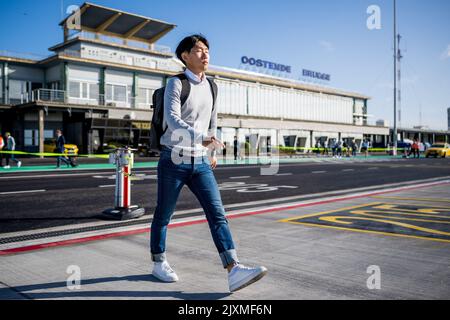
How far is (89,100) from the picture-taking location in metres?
39.3

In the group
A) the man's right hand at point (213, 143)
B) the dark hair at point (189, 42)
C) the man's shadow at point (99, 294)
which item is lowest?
the man's shadow at point (99, 294)

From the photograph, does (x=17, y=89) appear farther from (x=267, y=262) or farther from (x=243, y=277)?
(x=243, y=277)

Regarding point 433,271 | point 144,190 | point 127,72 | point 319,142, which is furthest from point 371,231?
point 319,142

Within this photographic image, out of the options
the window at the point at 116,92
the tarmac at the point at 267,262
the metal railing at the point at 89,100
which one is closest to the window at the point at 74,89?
the metal railing at the point at 89,100

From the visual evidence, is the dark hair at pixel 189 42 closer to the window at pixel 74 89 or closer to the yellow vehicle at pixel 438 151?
the window at pixel 74 89

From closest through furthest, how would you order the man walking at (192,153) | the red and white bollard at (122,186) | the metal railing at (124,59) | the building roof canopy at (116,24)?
1. the man walking at (192,153)
2. the red and white bollard at (122,186)
3. the metal railing at (124,59)
4. the building roof canopy at (116,24)

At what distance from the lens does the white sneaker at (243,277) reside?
3158 millimetres

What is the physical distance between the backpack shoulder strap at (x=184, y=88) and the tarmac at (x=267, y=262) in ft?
5.10

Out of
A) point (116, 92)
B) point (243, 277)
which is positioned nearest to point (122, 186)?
point (243, 277)

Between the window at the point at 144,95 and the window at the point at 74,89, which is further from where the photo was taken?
the window at the point at 144,95
